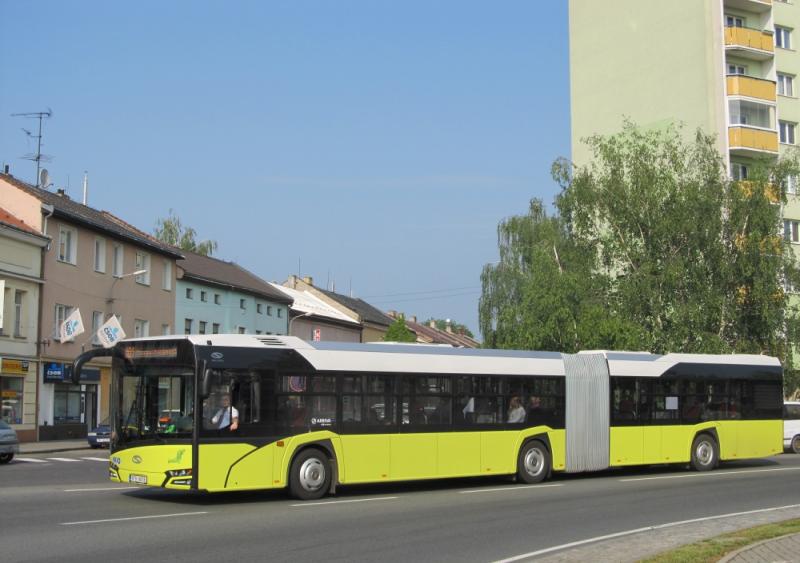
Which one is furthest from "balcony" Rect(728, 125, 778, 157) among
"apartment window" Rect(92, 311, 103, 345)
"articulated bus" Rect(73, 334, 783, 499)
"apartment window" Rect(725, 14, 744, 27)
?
"apartment window" Rect(92, 311, 103, 345)

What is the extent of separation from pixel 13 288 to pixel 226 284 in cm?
1997

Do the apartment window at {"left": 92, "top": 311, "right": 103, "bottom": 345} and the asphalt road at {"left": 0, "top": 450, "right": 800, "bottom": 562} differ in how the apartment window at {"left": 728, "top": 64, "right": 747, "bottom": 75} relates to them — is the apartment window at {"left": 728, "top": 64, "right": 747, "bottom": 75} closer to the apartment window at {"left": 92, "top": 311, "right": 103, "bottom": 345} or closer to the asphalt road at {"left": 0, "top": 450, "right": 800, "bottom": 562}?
the apartment window at {"left": 92, "top": 311, "right": 103, "bottom": 345}

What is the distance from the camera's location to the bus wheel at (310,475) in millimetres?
16688

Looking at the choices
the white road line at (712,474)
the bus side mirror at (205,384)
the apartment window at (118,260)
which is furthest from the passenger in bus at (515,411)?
the apartment window at (118,260)

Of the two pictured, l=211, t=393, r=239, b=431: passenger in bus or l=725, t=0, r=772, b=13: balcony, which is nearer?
l=211, t=393, r=239, b=431: passenger in bus

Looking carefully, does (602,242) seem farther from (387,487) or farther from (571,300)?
(387,487)

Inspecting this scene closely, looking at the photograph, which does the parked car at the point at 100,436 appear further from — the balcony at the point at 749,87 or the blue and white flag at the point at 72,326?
the balcony at the point at 749,87

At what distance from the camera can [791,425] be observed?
35.0m

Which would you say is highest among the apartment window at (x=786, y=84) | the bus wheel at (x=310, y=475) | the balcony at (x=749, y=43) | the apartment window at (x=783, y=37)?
the apartment window at (x=783, y=37)

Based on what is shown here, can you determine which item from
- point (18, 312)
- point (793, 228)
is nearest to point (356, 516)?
point (18, 312)

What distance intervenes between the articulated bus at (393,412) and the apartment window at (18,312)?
24.4 m

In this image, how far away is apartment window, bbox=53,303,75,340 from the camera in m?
41.2

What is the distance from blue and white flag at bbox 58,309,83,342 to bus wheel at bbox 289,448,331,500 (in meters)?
24.6

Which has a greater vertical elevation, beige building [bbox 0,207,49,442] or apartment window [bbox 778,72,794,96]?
apartment window [bbox 778,72,794,96]
